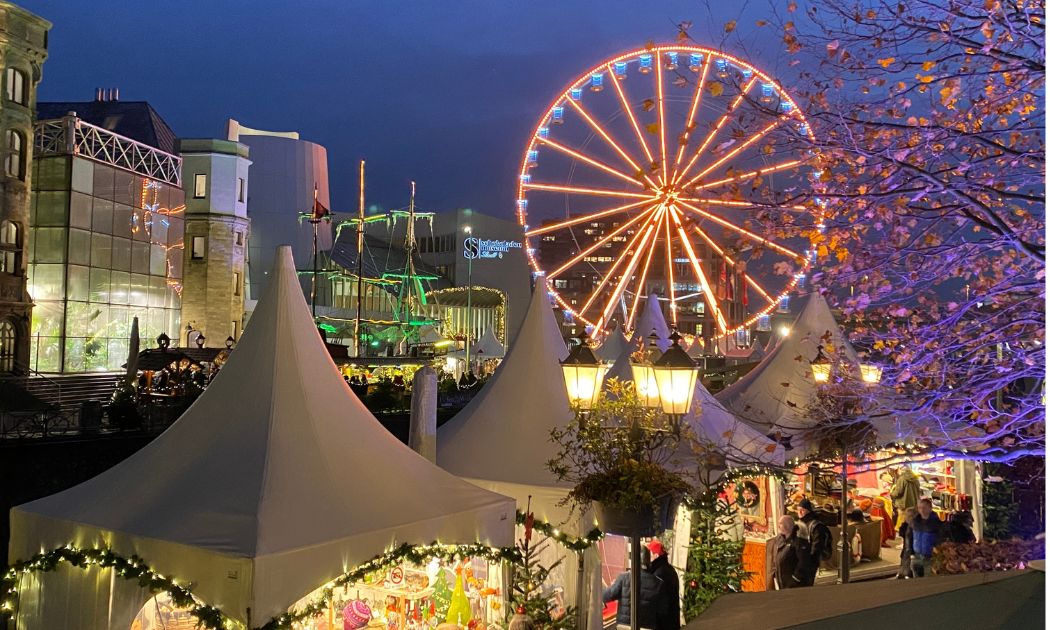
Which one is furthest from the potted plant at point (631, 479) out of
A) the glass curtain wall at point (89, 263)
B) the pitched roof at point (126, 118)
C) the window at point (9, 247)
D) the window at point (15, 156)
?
the pitched roof at point (126, 118)

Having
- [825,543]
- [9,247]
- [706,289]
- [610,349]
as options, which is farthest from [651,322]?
[9,247]

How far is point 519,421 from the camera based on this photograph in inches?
415

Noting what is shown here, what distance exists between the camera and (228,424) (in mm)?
7391

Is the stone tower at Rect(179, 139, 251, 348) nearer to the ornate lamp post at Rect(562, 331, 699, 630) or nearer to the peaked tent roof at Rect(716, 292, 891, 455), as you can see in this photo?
the peaked tent roof at Rect(716, 292, 891, 455)

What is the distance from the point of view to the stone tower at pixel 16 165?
2431 cm

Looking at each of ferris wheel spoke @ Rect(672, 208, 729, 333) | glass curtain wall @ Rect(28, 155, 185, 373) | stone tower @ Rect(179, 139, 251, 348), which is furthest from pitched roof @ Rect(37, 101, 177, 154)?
ferris wheel spoke @ Rect(672, 208, 729, 333)

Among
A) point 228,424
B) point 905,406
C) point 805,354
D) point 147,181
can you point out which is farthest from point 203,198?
point 905,406

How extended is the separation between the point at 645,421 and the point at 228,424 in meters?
3.52

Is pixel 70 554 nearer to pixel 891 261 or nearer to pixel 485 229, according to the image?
pixel 891 261

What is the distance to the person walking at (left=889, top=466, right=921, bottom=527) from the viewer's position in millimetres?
14039

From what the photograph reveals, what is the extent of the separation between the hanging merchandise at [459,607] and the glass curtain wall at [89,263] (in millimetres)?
22354

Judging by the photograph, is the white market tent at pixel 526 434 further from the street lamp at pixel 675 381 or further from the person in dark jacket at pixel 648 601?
the street lamp at pixel 675 381

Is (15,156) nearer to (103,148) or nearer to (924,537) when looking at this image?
(103,148)

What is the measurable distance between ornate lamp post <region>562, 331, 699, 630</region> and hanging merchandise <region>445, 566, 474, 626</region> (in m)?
2.50
